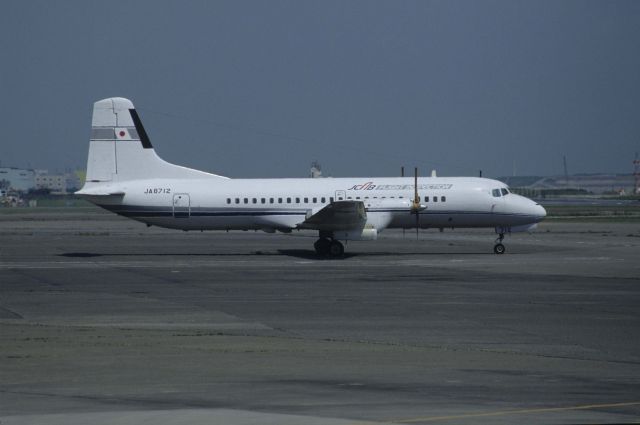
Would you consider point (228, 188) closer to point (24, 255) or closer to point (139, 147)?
point (139, 147)

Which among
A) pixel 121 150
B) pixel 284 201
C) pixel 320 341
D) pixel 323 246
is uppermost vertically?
pixel 121 150

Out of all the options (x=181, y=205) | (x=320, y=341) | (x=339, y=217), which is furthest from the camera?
(x=181, y=205)

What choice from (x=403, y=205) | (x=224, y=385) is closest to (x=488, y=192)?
(x=403, y=205)

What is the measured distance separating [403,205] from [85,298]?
58.7 ft

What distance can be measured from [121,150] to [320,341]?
25.9 metres

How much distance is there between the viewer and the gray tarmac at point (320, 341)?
444 inches

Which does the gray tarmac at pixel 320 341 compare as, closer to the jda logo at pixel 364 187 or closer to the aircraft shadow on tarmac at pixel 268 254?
the aircraft shadow on tarmac at pixel 268 254

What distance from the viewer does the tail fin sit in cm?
4116

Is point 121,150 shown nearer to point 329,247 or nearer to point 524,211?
point 329,247

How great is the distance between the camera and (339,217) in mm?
38531

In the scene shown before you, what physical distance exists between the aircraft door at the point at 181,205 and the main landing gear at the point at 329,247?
553cm

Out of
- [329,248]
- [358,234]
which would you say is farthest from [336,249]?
[358,234]

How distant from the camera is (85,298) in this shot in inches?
966

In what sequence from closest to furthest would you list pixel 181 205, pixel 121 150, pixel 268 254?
pixel 181 205 → pixel 121 150 → pixel 268 254
